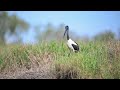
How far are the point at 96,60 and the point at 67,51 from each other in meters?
0.41

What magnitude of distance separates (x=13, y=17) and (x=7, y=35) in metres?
0.27

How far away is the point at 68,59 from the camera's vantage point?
184 inches

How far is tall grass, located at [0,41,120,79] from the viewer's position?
4.59 m

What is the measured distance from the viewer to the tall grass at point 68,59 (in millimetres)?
4590

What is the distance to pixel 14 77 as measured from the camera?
15.2 ft
